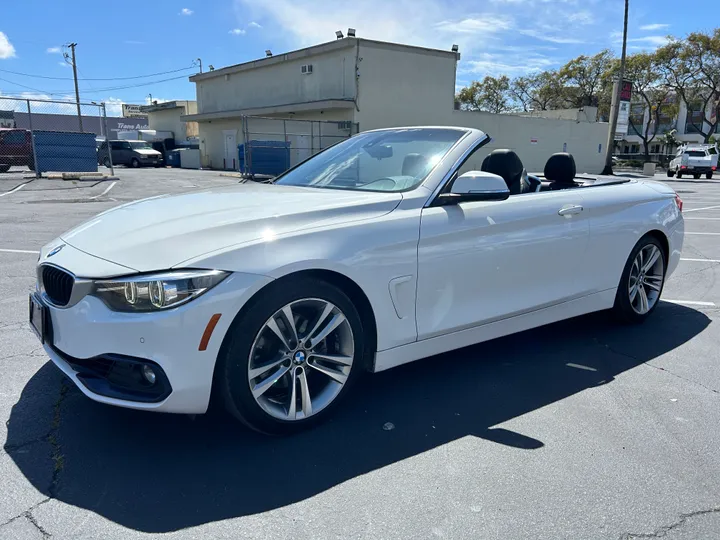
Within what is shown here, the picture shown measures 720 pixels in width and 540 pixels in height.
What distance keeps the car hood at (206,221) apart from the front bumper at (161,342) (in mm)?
220

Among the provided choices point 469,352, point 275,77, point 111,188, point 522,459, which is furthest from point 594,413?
point 275,77

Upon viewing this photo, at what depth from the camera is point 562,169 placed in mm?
5012

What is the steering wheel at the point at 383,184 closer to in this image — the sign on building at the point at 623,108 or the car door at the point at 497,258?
the car door at the point at 497,258

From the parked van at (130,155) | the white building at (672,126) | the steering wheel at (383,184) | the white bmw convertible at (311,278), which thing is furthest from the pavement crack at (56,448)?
the white building at (672,126)

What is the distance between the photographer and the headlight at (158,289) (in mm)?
2486

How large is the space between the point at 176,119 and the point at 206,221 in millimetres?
48414

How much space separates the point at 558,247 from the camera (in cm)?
393

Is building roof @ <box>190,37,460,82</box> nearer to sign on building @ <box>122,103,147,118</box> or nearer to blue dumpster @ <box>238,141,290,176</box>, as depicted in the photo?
blue dumpster @ <box>238,141,290,176</box>

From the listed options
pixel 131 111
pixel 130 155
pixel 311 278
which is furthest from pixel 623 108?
pixel 131 111

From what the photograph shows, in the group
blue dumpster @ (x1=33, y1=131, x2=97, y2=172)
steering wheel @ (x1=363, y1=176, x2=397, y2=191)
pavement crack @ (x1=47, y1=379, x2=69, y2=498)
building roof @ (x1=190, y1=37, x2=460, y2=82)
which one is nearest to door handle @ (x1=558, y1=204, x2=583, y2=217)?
steering wheel @ (x1=363, y1=176, x2=397, y2=191)

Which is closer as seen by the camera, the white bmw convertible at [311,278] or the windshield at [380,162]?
the white bmw convertible at [311,278]

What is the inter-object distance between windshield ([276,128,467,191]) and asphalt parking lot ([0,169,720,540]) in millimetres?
1339

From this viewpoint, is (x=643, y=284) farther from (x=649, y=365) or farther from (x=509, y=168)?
(x=509, y=168)

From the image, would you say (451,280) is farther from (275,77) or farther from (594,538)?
(275,77)
